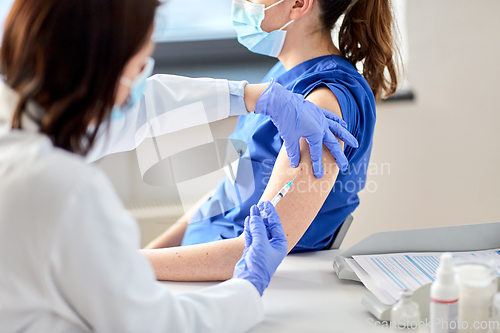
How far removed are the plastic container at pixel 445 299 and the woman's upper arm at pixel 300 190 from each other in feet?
1.45

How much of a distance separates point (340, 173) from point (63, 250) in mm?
902

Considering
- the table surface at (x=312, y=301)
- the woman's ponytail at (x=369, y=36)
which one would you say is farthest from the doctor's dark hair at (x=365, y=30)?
the table surface at (x=312, y=301)

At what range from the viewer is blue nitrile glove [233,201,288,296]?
0.85 meters

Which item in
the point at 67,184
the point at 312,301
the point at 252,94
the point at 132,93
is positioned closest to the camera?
the point at 67,184

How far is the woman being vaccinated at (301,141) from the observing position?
1.10 meters

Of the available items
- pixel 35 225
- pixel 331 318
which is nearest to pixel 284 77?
pixel 331 318

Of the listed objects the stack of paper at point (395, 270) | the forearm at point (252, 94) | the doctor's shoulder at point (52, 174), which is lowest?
the stack of paper at point (395, 270)

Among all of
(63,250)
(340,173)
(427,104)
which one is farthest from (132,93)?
(427,104)

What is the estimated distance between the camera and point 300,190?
110 centimetres

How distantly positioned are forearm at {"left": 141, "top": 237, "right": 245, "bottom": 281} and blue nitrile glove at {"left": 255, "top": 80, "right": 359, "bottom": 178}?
0.29 m

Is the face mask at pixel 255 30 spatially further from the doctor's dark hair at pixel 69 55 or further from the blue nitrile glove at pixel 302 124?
the doctor's dark hair at pixel 69 55

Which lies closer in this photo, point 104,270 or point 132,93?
point 104,270

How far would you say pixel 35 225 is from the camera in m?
0.54

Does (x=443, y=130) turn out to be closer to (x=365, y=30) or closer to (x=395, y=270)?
(x=365, y=30)
